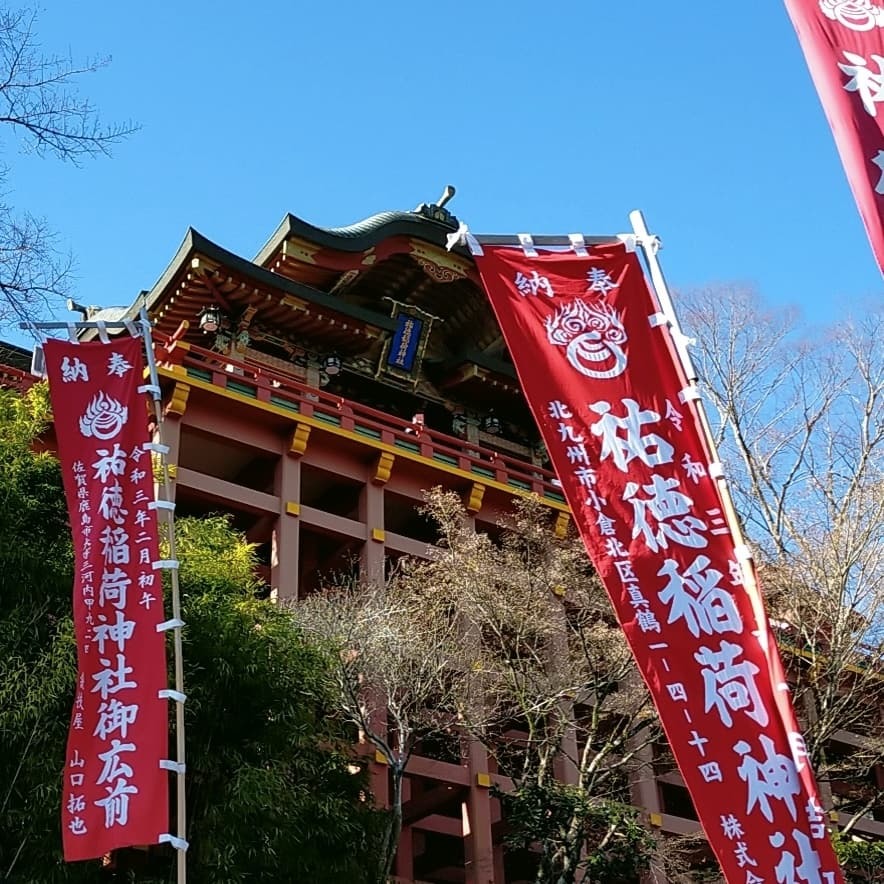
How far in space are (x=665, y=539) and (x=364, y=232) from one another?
54.2ft

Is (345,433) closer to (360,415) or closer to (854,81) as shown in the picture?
(360,415)

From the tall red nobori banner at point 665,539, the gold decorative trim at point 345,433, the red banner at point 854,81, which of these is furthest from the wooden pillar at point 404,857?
the red banner at point 854,81

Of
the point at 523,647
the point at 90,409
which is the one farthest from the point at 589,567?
the point at 90,409

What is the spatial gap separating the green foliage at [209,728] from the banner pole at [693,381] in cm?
630

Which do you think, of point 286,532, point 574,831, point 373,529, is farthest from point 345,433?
point 574,831

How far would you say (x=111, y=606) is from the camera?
943cm

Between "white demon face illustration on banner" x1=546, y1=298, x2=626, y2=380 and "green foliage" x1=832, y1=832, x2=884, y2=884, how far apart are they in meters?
10.3

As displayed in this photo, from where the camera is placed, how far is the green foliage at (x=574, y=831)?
1377 centimetres

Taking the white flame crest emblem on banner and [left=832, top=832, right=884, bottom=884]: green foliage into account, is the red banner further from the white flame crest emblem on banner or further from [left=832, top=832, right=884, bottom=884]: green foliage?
[left=832, top=832, right=884, bottom=884]: green foliage

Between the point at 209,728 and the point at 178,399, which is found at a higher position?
the point at 178,399

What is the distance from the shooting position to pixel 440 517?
16.9 metres

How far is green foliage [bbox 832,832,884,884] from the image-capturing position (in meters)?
15.7

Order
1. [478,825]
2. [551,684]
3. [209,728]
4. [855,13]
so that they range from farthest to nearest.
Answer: [478,825] → [551,684] → [209,728] → [855,13]

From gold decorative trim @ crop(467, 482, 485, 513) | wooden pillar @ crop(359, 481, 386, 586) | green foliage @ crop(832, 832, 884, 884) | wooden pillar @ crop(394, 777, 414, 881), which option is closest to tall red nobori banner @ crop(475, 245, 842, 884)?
wooden pillar @ crop(359, 481, 386, 586)
